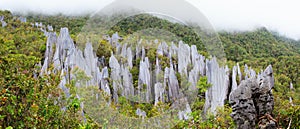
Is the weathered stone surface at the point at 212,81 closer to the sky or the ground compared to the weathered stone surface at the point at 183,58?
closer to the ground

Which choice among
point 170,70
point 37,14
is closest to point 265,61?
point 37,14

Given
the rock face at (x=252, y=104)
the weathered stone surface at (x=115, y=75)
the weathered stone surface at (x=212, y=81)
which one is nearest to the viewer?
the rock face at (x=252, y=104)

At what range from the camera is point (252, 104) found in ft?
7.14

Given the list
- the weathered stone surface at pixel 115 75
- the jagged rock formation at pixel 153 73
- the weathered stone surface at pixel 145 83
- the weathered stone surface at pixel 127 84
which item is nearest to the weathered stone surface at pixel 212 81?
the jagged rock formation at pixel 153 73

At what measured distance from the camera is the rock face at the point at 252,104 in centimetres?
217

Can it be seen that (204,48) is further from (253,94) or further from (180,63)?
(253,94)

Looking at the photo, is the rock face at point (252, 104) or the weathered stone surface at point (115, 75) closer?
the rock face at point (252, 104)

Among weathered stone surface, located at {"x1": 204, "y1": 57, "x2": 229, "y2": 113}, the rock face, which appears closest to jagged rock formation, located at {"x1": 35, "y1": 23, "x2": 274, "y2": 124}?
weathered stone surface, located at {"x1": 204, "y1": 57, "x2": 229, "y2": 113}

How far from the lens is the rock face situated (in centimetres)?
217

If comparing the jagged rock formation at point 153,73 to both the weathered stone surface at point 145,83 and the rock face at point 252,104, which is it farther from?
the rock face at point 252,104

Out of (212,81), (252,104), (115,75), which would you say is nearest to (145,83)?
(115,75)

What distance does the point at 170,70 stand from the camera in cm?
296

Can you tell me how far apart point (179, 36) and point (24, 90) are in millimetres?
1303

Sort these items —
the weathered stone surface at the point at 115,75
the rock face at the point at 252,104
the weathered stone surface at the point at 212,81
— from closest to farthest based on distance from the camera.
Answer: the rock face at the point at 252,104 < the weathered stone surface at the point at 115,75 < the weathered stone surface at the point at 212,81
